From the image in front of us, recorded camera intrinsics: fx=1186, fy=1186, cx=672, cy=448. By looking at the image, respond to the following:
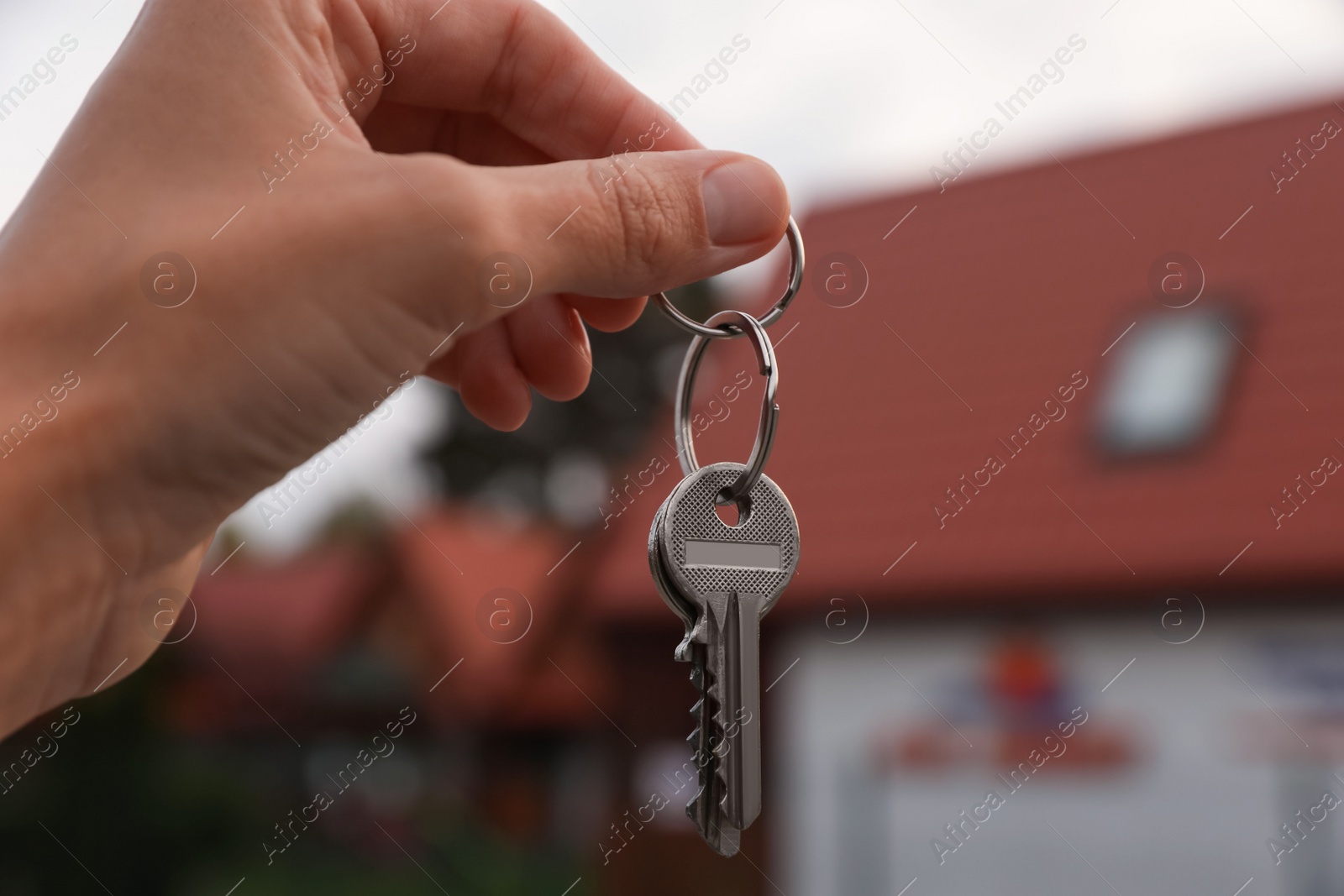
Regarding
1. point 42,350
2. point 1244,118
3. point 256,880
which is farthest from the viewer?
point 256,880

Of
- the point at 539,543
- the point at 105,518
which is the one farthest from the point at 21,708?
the point at 539,543

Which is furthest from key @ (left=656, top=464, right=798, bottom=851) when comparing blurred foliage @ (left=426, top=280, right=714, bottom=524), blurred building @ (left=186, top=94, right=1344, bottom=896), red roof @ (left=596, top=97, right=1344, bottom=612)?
blurred foliage @ (left=426, top=280, right=714, bottom=524)

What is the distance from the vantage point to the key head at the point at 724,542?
1171 millimetres

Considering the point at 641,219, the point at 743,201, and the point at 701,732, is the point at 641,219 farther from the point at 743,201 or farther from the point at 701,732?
the point at 701,732

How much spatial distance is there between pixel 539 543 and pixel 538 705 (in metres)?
2.37

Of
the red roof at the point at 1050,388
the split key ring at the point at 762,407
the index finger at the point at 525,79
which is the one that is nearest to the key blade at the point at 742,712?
the split key ring at the point at 762,407

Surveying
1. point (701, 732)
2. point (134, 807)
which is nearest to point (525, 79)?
point (701, 732)

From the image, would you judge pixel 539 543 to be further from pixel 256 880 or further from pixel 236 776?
pixel 236 776

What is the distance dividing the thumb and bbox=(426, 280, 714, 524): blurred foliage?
50.5 feet

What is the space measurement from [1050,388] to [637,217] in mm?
5842

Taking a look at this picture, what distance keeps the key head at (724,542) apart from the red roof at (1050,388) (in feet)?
15.0

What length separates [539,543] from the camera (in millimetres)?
13664

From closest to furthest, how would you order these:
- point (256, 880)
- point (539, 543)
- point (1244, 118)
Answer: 1. point (1244, 118)
2. point (256, 880)
3. point (539, 543)

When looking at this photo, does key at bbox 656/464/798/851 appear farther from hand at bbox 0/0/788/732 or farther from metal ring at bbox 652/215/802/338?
hand at bbox 0/0/788/732
